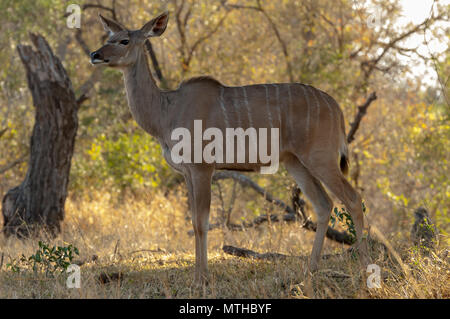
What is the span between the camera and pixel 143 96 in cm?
527

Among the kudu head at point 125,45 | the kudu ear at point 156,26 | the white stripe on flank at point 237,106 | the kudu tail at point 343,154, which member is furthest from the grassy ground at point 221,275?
the kudu ear at point 156,26

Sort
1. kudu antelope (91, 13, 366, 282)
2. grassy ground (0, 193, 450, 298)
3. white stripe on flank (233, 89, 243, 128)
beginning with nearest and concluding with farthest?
grassy ground (0, 193, 450, 298) < kudu antelope (91, 13, 366, 282) < white stripe on flank (233, 89, 243, 128)

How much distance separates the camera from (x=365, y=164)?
39.8 ft

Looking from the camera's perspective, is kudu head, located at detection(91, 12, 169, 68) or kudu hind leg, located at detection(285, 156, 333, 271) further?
kudu hind leg, located at detection(285, 156, 333, 271)

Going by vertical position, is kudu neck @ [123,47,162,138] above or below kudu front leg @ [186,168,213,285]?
above

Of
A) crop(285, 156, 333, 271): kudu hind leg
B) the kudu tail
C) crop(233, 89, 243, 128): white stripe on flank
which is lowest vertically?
crop(285, 156, 333, 271): kudu hind leg

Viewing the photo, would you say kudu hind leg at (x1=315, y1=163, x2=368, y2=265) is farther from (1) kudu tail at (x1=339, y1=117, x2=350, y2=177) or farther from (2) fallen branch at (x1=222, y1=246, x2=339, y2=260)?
(2) fallen branch at (x1=222, y1=246, x2=339, y2=260)

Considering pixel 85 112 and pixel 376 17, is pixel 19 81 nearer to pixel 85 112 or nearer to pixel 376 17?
pixel 85 112

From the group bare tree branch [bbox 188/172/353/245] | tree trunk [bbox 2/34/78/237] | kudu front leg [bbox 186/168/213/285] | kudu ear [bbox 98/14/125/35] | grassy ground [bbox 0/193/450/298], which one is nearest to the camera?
grassy ground [bbox 0/193/450/298]

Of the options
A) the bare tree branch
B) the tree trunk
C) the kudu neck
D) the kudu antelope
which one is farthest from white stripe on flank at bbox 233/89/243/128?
the tree trunk

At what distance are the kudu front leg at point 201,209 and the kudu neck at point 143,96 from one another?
25.8 inches

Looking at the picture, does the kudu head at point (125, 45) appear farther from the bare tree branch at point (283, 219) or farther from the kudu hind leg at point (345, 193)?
the bare tree branch at point (283, 219)

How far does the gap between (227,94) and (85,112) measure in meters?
8.83

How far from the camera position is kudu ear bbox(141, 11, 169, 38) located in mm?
5305
